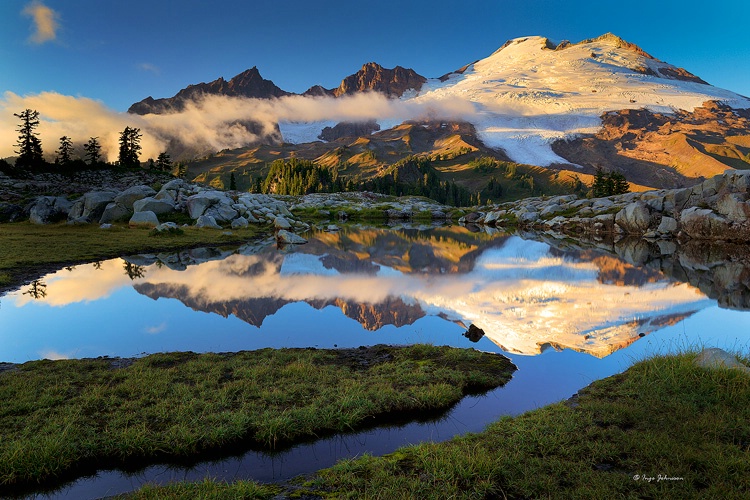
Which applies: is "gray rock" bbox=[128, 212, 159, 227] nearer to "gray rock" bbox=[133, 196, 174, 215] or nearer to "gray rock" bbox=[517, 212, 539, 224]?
"gray rock" bbox=[133, 196, 174, 215]

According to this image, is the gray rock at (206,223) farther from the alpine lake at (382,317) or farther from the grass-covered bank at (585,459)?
the grass-covered bank at (585,459)

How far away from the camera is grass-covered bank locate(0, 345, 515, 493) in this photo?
9.56 metres

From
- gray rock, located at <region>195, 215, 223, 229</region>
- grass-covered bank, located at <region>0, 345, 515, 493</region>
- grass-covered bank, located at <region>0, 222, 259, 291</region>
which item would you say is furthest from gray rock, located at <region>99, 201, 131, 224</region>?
grass-covered bank, located at <region>0, 345, 515, 493</region>

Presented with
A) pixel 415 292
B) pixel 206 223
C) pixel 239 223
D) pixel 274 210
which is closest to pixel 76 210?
pixel 206 223

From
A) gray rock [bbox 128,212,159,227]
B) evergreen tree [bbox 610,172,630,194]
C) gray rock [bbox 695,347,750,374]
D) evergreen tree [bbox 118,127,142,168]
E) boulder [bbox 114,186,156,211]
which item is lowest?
gray rock [bbox 695,347,750,374]

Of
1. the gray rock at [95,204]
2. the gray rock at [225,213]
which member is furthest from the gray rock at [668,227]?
the gray rock at [95,204]

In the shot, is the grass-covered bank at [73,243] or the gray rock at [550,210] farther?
the gray rock at [550,210]

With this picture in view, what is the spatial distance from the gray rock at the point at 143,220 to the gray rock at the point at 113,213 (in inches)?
125

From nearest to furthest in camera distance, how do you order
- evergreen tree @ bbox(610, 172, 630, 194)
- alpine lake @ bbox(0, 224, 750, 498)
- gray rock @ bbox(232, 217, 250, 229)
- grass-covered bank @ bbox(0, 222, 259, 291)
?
alpine lake @ bbox(0, 224, 750, 498) < grass-covered bank @ bbox(0, 222, 259, 291) < gray rock @ bbox(232, 217, 250, 229) < evergreen tree @ bbox(610, 172, 630, 194)

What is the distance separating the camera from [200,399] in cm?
1182

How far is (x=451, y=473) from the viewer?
801cm

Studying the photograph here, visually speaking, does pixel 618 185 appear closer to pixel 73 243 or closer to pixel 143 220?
pixel 143 220

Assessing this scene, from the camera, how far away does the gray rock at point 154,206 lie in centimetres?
6862

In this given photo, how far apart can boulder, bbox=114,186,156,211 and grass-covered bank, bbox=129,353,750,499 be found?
74333 mm
